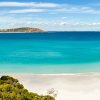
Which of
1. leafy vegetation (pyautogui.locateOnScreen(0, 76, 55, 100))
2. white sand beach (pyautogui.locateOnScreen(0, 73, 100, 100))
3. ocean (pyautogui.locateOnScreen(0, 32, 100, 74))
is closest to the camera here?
leafy vegetation (pyautogui.locateOnScreen(0, 76, 55, 100))

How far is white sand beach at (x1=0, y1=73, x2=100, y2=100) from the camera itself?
12.8 meters

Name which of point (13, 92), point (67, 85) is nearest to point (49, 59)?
point (67, 85)

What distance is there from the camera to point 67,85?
1470cm

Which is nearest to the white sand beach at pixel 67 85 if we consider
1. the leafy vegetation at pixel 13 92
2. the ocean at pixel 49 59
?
the ocean at pixel 49 59

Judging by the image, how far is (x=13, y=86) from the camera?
18.9 feet

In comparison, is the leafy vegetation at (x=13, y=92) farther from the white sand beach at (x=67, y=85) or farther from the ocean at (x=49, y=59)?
the ocean at (x=49, y=59)

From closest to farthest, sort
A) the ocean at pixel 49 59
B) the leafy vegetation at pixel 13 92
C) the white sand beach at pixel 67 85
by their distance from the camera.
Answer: the leafy vegetation at pixel 13 92 → the white sand beach at pixel 67 85 → the ocean at pixel 49 59

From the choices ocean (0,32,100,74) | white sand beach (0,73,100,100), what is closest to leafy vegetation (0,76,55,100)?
white sand beach (0,73,100,100)

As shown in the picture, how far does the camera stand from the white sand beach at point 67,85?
41.8ft

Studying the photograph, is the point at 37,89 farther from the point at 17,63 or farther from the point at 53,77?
the point at 17,63

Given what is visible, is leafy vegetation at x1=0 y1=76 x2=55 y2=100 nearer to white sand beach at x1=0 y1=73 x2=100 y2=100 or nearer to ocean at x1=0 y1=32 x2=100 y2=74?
white sand beach at x1=0 y1=73 x2=100 y2=100

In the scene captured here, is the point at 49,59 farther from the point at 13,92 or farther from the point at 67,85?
the point at 13,92

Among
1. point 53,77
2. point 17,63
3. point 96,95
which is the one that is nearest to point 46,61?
point 17,63

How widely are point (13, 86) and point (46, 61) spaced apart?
77.8 feet
